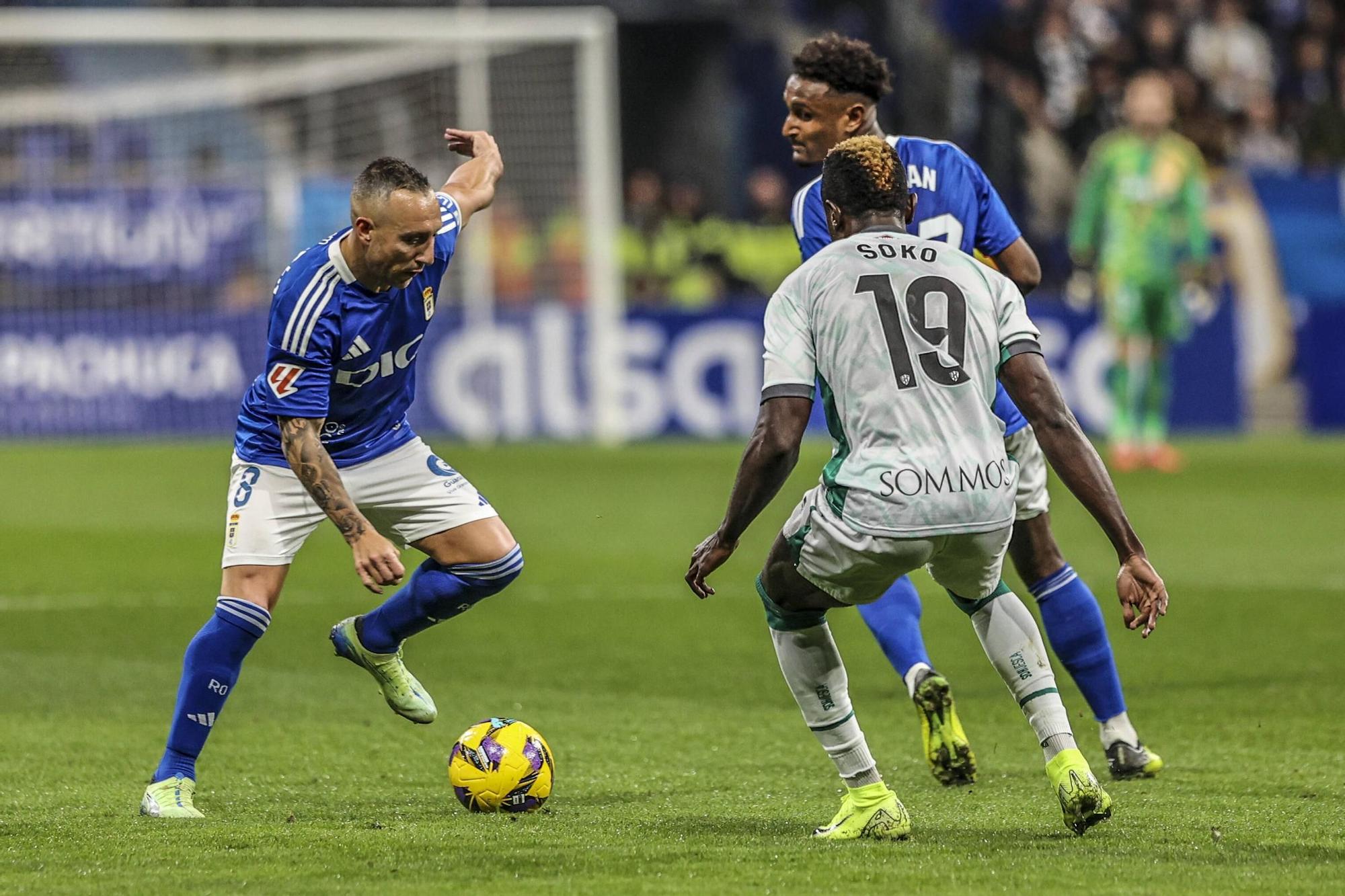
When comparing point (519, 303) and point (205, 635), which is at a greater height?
point (205, 635)

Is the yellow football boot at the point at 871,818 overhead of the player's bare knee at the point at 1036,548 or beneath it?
beneath

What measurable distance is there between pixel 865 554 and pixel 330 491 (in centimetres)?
154

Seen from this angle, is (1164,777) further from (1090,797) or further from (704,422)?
A: (704,422)

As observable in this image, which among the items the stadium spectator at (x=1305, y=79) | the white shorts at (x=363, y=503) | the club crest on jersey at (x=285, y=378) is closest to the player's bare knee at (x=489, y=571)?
the white shorts at (x=363, y=503)

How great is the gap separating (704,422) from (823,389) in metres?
15.1

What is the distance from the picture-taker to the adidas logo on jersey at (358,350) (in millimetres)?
5727

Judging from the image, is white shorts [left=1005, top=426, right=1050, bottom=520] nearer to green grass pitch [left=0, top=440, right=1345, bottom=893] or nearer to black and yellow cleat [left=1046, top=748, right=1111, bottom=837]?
green grass pitch [left=0, top=440, right=1345, bottom=893]

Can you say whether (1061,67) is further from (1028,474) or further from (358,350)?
(358,350)

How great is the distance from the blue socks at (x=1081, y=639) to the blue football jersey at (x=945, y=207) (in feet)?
1.78

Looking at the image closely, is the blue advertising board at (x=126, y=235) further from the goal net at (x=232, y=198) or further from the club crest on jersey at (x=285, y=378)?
the club crest on jersey at (x=285, y=378)

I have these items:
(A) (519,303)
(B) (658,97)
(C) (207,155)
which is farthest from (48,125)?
(B) (658,97)

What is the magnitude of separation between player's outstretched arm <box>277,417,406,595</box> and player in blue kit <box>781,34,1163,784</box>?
1633mm

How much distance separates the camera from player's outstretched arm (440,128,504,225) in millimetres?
6461

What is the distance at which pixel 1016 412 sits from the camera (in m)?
6.10
